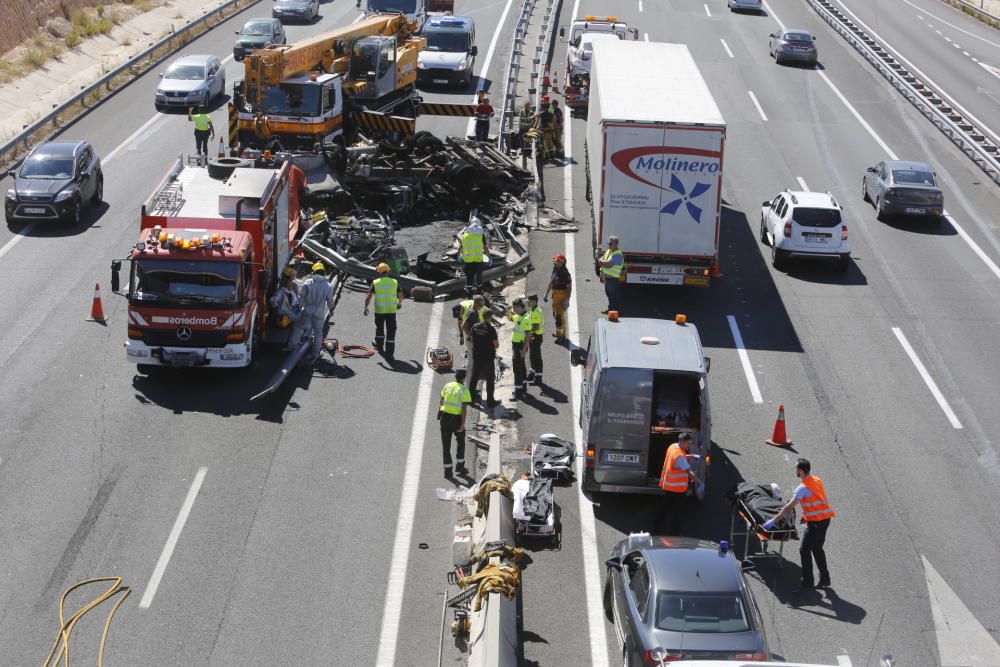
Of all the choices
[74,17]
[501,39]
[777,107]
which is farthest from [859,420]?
[74,17]

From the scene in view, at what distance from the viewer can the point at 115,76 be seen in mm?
43281

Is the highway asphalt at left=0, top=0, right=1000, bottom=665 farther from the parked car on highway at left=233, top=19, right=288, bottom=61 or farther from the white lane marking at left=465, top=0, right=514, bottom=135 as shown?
the parked car on highway at left=233, top=19, right=288, bottom=61

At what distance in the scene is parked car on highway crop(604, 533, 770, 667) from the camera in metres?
12.8

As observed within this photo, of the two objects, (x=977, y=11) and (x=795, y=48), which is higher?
(x=977, y=11)

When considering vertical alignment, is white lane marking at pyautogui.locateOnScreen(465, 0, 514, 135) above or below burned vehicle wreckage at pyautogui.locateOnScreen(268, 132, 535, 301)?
above

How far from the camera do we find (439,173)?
30469mm

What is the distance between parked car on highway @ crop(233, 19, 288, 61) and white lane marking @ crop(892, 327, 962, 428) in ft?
97.8

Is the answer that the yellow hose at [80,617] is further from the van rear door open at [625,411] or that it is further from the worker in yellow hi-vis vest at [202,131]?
the worker in yellow hi-vis vest at [202,131]

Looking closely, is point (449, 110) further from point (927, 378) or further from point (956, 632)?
point (956, 632)

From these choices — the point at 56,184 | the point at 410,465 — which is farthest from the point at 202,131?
the point at 410,465

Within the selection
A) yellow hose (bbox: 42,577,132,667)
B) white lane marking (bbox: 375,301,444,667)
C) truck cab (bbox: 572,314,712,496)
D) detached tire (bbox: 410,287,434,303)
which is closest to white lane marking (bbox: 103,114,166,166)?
detached tire (bbox: 410,287,434,303)

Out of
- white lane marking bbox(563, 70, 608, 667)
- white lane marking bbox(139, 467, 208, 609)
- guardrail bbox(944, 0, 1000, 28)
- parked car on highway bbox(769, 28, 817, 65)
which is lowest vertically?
white lane marking bbox(139, 467, 208, 609)

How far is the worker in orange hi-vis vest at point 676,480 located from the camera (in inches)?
645

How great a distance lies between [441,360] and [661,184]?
6134 millimetres
